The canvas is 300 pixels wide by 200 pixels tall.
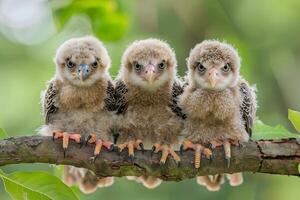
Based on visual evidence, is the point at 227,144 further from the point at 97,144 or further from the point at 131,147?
the point at 97,144

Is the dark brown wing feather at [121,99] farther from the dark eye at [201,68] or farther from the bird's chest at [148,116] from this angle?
the dark eye at [201,68]

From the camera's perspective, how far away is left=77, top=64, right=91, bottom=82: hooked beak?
5734 mm

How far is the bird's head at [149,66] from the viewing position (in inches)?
227

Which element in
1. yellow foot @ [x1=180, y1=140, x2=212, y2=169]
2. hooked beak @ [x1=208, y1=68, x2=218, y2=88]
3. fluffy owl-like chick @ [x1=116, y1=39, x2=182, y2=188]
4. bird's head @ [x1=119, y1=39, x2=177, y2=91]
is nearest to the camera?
yellow foot @ [x1=180, y1=140, x2=212, y2=169]

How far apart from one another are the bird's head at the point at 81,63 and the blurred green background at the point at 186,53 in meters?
3.21

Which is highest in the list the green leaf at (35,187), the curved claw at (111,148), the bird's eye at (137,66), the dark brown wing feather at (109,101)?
the bird's eye at (137,66)

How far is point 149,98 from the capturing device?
5.80m

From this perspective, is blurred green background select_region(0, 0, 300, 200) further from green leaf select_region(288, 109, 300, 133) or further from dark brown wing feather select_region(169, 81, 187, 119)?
green leaf select_region(288, 109, 300, 133)

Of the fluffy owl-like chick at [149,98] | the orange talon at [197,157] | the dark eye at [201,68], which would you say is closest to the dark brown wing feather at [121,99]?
the fluffy owl-like chick at [149,98]

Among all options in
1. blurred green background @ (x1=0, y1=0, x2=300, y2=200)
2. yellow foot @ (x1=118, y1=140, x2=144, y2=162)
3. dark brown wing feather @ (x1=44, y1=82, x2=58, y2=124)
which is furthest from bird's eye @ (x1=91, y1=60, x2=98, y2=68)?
blurred green background @ (x1=0, y1=0, x2=300, y2=200)

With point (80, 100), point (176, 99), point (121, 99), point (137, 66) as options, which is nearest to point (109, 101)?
point (121, 99)

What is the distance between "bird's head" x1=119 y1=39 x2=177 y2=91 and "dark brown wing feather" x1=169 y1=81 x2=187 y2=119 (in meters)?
0.09

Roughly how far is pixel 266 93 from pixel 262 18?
1.07m

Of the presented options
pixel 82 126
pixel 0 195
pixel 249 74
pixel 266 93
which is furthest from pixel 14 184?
pixel 266 93
